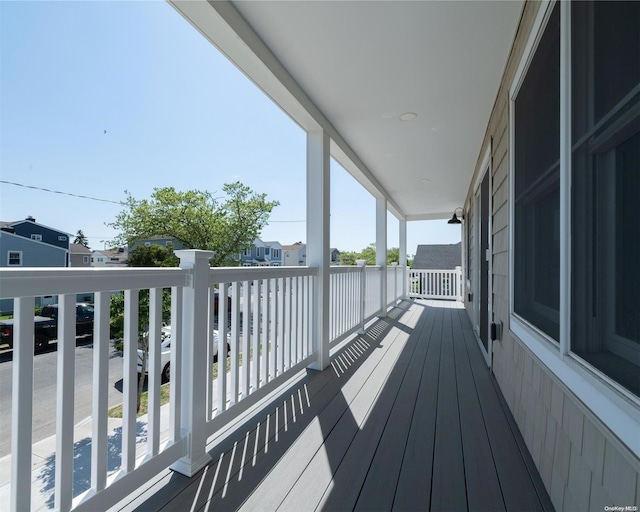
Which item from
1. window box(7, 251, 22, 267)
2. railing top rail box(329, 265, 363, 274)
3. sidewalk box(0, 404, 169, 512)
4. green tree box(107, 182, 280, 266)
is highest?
green tree box(107, 182, 280, 266)

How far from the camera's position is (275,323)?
7.84ft

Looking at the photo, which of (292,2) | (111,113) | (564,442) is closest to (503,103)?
(292,2)

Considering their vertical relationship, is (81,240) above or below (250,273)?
above

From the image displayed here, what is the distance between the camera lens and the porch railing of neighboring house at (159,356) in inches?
37.9

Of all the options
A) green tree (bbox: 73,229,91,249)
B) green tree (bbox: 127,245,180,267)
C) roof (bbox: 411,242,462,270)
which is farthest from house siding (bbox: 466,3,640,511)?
roof (bbox: 411,242,462,270)

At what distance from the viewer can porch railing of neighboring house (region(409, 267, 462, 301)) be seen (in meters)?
8.85

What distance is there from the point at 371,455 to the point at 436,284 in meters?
8.40

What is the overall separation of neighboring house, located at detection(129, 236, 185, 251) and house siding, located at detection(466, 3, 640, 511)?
7.26 feet

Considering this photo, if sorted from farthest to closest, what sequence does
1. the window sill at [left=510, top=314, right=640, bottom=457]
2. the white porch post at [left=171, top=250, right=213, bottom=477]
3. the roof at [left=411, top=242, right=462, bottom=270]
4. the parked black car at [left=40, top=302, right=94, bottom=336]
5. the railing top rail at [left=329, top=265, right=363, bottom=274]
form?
1. the roof at [left=411, top=242, right=462, bottom=270]
2. the railing top rail at [left=329, top=265, right=363, bottom=274]
3. the white porch post at [left=171, top=250, right=213, bottom=477]
4. the parked black car at [left=40, top=302, right=94, bottom=336]
5. the window sill at [left=510, top=314, right=640, bottom=457]

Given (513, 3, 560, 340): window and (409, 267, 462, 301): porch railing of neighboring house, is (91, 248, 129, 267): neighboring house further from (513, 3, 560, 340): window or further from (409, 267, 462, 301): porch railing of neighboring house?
(409, 267, 462, 301): porch railing of neighboring house

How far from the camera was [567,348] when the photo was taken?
46.1 inches

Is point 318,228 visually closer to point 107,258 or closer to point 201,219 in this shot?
point 201,219

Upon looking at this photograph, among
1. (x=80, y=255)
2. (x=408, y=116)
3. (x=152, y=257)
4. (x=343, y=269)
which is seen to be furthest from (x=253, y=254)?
(x=80, y=255)

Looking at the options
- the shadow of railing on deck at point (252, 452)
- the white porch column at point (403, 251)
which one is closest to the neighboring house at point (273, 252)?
the shadow of railing on deck at point (252, 452)
